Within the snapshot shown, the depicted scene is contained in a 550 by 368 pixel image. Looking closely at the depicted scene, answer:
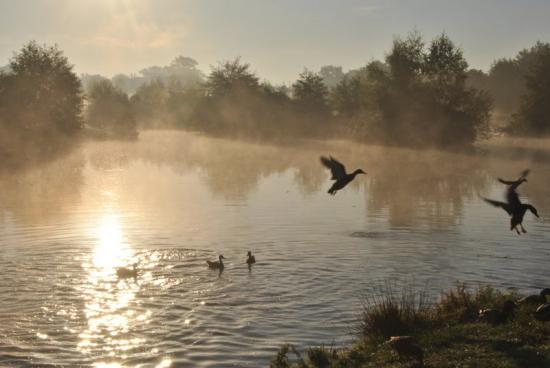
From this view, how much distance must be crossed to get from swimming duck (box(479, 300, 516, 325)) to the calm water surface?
291 centimetres

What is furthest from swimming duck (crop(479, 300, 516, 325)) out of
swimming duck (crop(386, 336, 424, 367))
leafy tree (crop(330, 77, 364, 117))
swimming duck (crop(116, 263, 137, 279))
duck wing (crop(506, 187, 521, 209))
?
leafy tree (crop(330, 77, 364, 117))

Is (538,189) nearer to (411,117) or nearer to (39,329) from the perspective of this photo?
(39,329)

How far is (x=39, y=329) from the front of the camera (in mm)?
14195

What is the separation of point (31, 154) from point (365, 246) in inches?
2150

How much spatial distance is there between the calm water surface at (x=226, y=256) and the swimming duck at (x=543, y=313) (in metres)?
3.88

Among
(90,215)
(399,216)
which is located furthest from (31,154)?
(399,216)

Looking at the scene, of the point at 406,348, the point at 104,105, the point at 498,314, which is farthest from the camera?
the point at 104,105

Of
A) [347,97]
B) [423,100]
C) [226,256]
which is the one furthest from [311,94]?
[226,256]

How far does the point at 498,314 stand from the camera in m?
12.2

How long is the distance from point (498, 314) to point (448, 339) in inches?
56.9

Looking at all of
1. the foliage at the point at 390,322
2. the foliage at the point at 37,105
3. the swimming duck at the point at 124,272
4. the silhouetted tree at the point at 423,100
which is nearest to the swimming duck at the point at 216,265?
the swimming duck at the point at 124,272

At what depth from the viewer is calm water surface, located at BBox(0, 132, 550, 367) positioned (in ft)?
44.9

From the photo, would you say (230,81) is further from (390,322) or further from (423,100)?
(390,322)

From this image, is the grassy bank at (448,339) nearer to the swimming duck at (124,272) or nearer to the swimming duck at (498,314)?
the swimming duck at (498,314)
